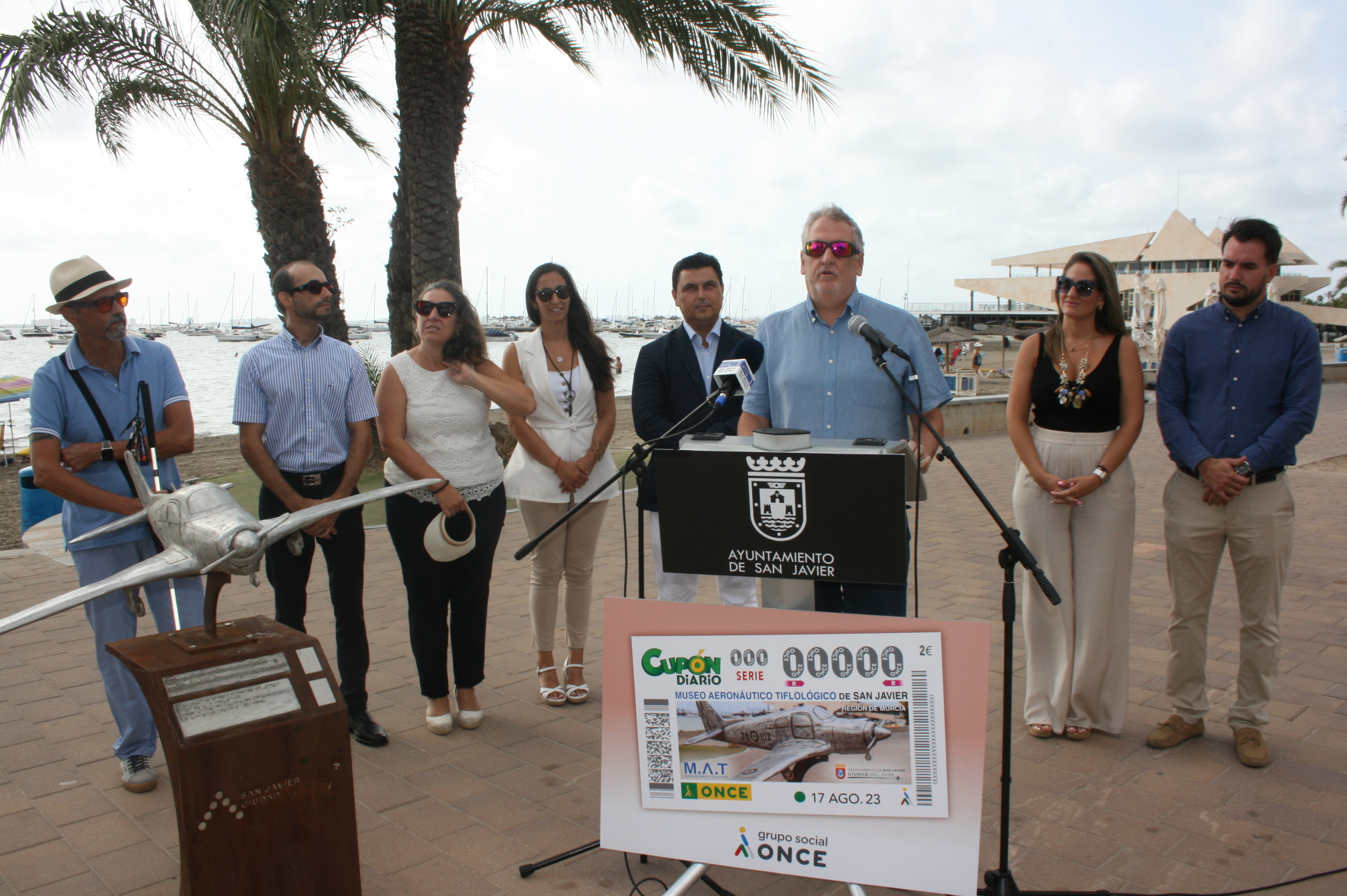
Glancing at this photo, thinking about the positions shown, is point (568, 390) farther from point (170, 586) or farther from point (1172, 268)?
point (1172, 268)

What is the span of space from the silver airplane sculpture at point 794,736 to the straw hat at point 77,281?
9.17 feet

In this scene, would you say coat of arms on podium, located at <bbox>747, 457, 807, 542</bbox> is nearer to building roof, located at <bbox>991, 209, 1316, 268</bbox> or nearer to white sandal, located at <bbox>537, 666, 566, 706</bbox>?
white sandal, located at <bbox>537, 666, 566, 706</bbox>

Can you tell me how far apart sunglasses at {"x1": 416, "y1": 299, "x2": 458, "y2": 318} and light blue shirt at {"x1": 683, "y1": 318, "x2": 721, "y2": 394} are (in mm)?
1206

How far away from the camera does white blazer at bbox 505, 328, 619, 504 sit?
14.1ft

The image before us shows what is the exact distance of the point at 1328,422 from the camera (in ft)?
56.1

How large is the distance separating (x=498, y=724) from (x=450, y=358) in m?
1.71

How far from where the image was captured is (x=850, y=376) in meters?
3.23

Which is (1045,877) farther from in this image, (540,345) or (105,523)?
(105,523)

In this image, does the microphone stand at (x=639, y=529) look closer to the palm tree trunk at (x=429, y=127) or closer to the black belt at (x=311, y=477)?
the black belt at (x=311, y=477)

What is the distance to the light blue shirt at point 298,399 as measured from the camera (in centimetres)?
377

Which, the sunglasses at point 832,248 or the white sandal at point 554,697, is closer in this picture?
the sunglasses at point 832,248

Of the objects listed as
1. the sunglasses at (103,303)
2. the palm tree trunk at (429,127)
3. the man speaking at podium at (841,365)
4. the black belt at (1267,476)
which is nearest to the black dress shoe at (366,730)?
the sunglasses at (103,303)

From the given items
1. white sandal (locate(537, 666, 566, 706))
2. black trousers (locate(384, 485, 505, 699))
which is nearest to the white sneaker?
black trousers (locate(384, 485, 505, 699))

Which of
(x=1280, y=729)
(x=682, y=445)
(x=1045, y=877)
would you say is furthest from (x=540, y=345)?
(x=1280, y=729)
